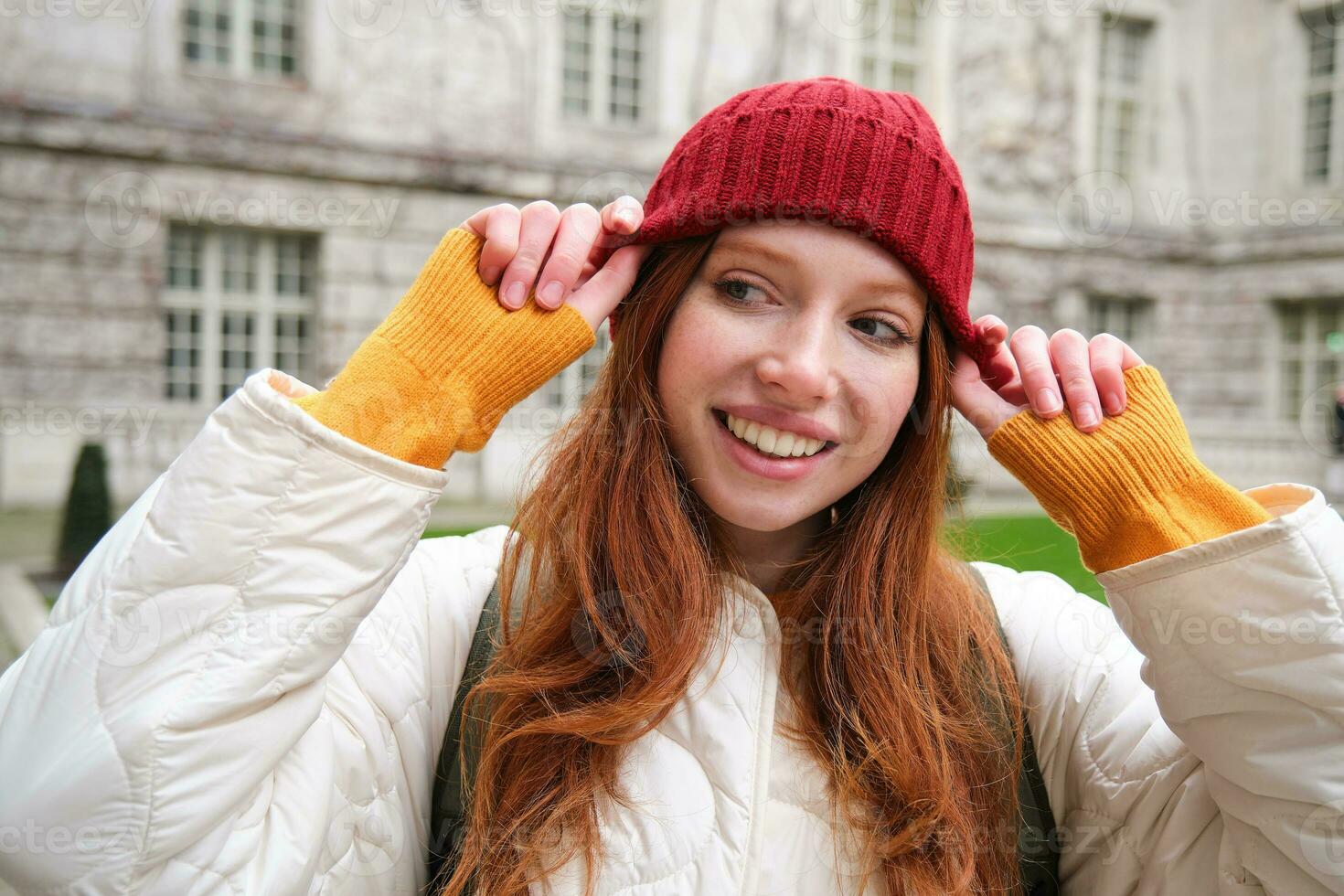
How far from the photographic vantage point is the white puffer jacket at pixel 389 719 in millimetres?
1224

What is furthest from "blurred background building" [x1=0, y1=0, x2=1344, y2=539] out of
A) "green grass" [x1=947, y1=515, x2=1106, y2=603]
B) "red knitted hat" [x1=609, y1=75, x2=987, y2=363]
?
"red knitted hat" [x1=609, y1=75, x2=987, y2=363]

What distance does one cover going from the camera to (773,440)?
1.59 metres

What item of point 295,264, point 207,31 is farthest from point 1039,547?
point 207,31

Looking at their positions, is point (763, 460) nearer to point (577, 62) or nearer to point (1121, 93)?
point (577, 62)

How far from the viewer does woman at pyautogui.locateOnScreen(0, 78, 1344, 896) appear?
1.27 meters

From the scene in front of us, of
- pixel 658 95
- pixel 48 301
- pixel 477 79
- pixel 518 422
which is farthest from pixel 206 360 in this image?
pixel 658 95

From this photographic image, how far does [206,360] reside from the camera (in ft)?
37.2

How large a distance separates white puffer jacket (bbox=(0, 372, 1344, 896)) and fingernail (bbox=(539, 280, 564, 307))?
33 cm

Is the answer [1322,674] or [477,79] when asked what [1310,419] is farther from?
[1322,674]

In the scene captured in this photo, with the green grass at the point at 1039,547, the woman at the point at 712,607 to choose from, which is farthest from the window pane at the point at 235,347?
the woman at the point at 712,607

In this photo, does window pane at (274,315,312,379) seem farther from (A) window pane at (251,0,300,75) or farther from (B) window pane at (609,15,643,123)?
(B) window pane at (609,15,643,123)

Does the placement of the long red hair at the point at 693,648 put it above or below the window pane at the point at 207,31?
below

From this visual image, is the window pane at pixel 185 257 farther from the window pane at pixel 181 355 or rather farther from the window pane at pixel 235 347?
the window pane at pixel 235 347

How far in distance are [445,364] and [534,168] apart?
11.6 meters
